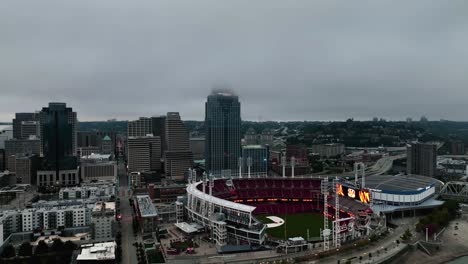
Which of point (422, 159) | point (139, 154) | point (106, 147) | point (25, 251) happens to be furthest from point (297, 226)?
point (106, 147)

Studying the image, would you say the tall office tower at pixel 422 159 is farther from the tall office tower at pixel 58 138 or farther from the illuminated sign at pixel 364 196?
the tall office tower at pixel 58 138

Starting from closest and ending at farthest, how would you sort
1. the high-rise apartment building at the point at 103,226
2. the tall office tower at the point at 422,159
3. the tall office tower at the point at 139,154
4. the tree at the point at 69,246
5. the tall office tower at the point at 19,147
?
the tree at the point at 69,246, the high-rise apartment building at the point at 103,226, the tall office tower at the point at 422,159, the tall office tower at the point at 139,154, the tall office tower at the point at 19,147

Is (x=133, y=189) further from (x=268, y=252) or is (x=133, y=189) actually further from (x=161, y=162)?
(x=268, y=252)

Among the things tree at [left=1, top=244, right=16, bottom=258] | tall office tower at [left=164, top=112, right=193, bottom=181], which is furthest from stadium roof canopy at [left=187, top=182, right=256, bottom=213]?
tall office tower at [left=164, top=112, right=193, bottom=181]

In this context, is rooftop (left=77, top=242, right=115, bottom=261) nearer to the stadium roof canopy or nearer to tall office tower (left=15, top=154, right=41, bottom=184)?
the stadium roof canopy

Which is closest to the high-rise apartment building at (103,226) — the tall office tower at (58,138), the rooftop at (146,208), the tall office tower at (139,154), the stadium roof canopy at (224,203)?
the rooftop at (146,208)
